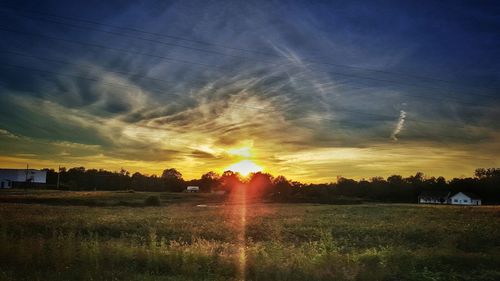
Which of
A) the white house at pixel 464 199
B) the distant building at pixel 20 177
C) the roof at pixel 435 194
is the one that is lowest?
the white house at pixel 464 199

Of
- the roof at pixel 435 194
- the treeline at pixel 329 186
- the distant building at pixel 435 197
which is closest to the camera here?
the treeline at pixel 329 186

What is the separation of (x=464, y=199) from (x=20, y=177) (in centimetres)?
14908

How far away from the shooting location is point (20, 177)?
472 ft

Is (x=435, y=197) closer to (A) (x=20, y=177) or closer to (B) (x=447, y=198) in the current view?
(B) (x=447, y=198)

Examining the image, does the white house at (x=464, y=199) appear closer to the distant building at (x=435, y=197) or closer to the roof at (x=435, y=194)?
the distant building at (x=435, y=197)

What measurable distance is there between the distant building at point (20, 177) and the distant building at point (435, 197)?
12854 centimetres

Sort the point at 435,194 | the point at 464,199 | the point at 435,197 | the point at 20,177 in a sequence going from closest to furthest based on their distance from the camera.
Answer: the point at 20,177 < the point at 464,199 < the point at 435,197 < the point at 435,194

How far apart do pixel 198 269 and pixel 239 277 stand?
1.50 meters

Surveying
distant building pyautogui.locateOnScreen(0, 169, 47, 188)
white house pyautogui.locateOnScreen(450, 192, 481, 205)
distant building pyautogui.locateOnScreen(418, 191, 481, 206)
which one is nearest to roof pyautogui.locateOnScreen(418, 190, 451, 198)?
distant building pyautogui.locateOnScreen(418, 191, 481, 206)

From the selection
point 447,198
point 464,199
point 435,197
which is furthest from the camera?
point 447,198

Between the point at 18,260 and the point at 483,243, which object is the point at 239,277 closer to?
the point at 18,260

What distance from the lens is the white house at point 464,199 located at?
467 ft

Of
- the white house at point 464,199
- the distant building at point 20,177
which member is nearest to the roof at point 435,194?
the white house at point 464,199

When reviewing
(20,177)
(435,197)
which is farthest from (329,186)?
(20,177)
